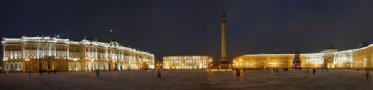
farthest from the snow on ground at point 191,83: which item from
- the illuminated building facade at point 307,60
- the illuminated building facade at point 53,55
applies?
the illuminated building facade at point 307,60

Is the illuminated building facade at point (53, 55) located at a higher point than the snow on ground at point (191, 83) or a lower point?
higher

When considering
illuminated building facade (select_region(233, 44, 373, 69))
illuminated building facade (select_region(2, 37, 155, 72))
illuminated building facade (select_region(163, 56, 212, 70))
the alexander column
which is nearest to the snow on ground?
the alexander column

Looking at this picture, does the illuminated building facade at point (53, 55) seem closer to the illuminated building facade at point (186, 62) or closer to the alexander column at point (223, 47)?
the alexander column at point (223, 47)

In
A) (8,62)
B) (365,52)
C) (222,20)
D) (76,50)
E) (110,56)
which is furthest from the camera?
(110,56)

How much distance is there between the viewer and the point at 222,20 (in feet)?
275

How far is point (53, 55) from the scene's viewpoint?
334 ft

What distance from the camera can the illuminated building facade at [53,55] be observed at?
95.1m

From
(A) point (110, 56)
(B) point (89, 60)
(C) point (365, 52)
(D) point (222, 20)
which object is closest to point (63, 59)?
(B) point (89, 60)

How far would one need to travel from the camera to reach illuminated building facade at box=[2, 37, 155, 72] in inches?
3745

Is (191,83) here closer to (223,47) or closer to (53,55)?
(223,47)

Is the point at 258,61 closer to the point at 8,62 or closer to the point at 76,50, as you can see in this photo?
the point at 76,50

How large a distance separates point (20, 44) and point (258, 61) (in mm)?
111526

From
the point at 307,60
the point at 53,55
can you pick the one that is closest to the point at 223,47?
the point at 53,55

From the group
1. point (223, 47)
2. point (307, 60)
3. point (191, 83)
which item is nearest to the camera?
point (191, 83)
